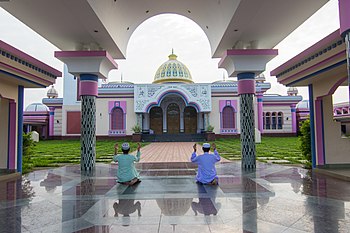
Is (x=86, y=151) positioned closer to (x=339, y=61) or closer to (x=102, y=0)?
(x=102, y=0)

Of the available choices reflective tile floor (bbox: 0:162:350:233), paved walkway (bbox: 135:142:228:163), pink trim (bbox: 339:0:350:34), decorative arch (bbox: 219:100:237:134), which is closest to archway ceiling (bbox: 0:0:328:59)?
pink trim (bbox: 339:0:350:34)

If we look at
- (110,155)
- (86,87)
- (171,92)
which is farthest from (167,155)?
(171,92)

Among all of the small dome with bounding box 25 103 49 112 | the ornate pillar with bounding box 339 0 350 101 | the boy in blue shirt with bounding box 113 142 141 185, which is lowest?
the boy in blue shirt with bounding box 113 142 141 185

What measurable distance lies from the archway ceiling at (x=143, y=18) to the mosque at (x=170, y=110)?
53.1 ft

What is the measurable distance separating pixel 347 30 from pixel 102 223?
12.3ft

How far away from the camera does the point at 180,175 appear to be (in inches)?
292

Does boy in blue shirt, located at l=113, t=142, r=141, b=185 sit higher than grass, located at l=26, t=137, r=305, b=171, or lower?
higher

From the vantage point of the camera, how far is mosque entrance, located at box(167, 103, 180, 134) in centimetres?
2711

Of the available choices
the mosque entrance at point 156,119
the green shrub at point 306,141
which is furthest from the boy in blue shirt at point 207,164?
the mosque entrance at point 156,119

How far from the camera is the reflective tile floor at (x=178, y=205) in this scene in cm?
352

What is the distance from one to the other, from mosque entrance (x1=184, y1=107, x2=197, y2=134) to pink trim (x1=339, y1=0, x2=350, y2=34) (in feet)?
78.6

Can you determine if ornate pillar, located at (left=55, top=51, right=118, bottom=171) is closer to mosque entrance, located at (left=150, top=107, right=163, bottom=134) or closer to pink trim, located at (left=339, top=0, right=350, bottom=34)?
pink trim, located at (left=339, top=0, right=350, bottom=34)

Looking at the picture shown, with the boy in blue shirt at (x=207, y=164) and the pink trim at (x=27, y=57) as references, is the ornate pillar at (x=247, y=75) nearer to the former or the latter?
the boy in blue shirt at (x=207, y=164)

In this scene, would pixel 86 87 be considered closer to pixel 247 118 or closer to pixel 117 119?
pixel 247 118
